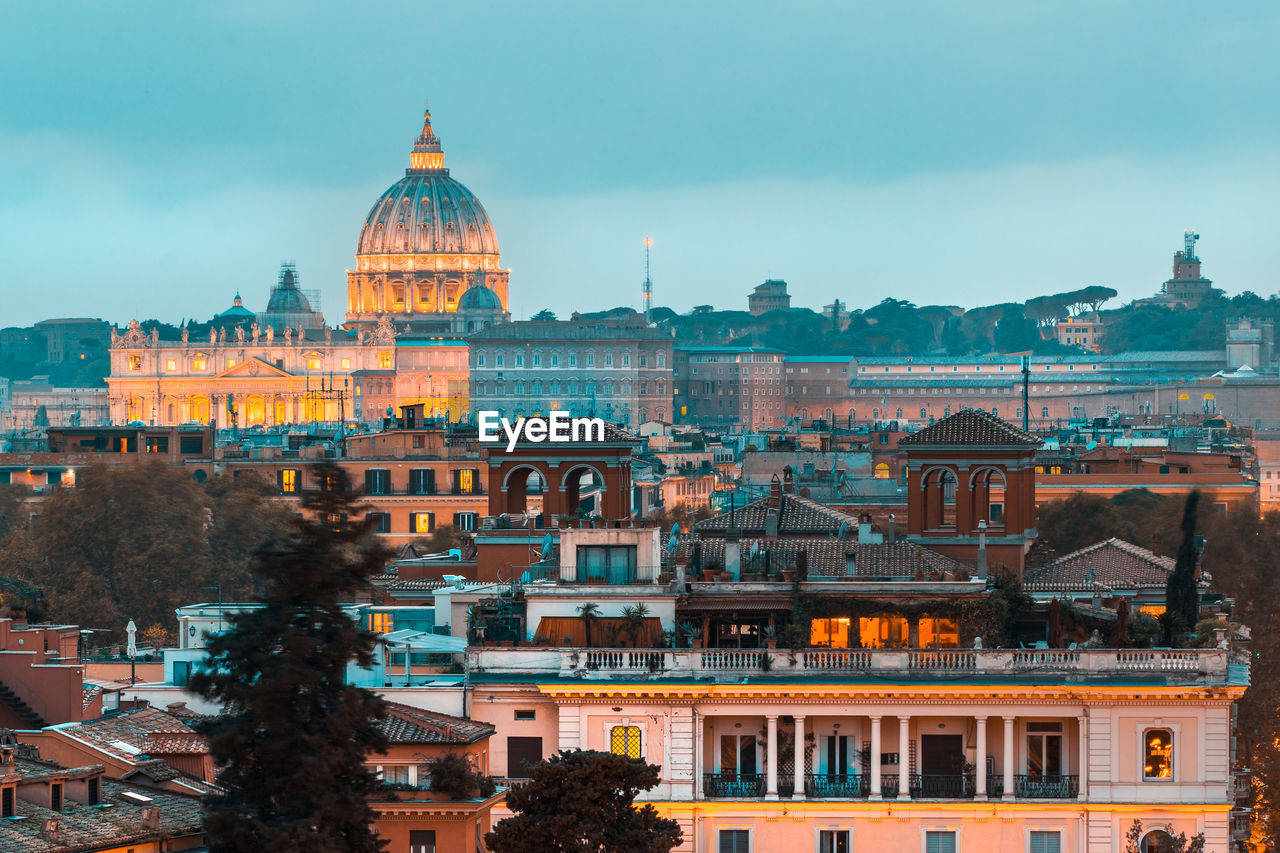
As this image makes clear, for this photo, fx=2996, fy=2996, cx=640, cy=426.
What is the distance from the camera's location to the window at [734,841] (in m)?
29.7

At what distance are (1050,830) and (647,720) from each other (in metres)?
4.13

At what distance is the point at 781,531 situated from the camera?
3884 centimetres

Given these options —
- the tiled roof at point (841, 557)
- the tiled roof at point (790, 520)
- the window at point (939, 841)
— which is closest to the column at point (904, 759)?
the window at point (939, 841)

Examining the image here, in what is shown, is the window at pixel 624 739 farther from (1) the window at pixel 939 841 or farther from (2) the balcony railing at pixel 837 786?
(1) the window at pixel 939 841

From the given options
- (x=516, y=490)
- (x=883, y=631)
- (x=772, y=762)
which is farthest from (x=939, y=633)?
(x=516, y=490)

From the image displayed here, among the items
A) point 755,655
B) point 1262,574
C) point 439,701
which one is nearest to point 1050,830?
point 755,655

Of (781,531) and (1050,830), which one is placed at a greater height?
(781,531)

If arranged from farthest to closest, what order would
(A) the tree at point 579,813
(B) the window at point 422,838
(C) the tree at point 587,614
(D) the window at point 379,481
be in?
(D) the window at point 379,481 < (C) the tree at point 587,614 < (B) the window at point 422,838 < (A) the tree at point 579,813

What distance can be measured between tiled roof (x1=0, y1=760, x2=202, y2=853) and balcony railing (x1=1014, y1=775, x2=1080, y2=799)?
323 inches

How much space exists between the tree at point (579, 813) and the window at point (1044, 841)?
468 cm

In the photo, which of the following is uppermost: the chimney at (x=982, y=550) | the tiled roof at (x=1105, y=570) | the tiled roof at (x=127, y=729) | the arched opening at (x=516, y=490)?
the arched opening at (x=516, y=490)

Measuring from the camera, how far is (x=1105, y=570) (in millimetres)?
39250

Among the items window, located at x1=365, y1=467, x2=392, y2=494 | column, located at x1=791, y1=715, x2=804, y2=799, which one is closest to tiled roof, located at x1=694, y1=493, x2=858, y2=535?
column, located at x1=791, y1=715, x2=804, y2=799

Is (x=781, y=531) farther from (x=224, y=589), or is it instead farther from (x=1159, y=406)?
(x=1159, y=406)
